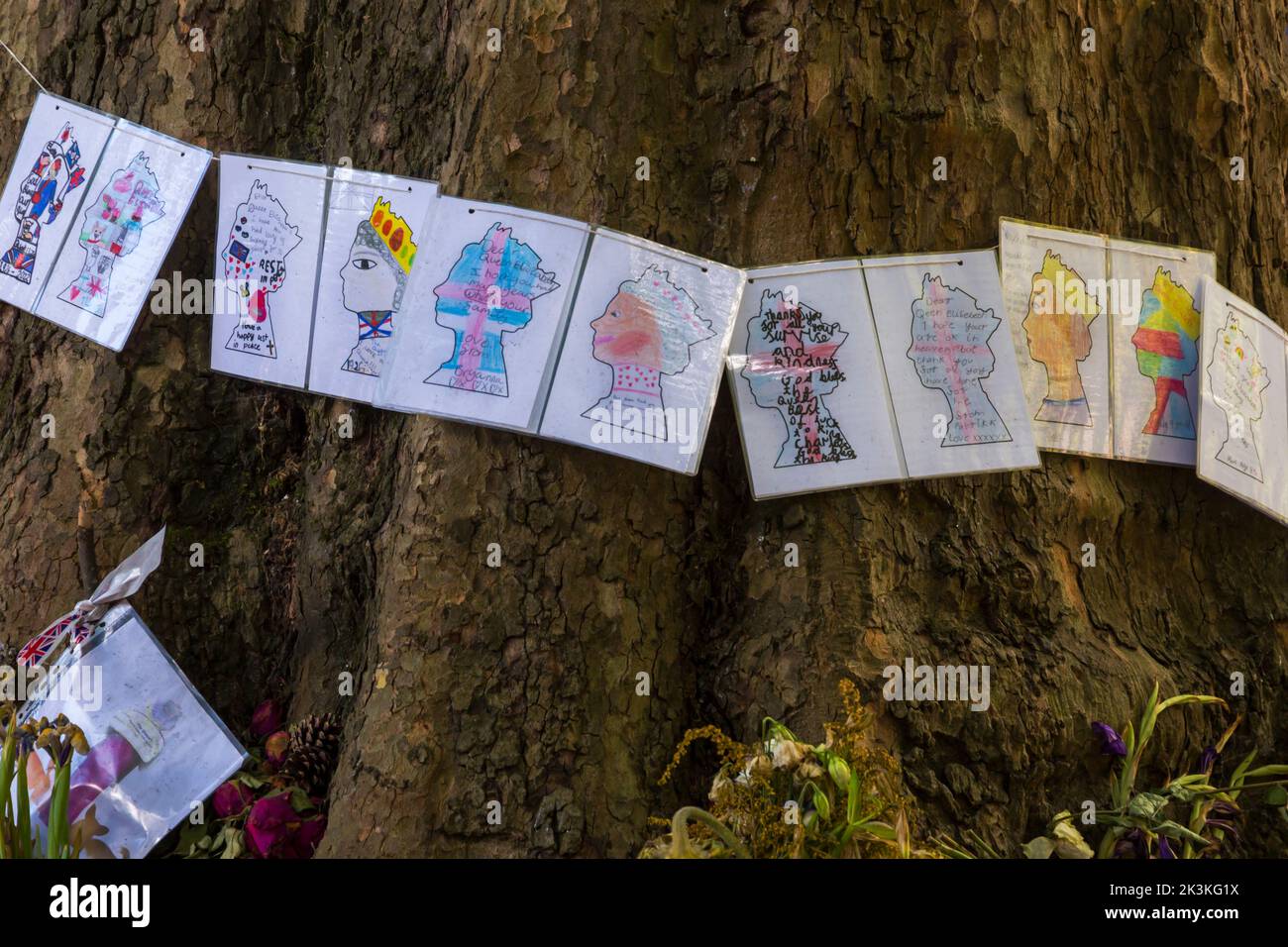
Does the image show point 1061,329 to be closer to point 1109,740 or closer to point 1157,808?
point 1109,740

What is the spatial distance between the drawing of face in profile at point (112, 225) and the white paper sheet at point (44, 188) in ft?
0.22

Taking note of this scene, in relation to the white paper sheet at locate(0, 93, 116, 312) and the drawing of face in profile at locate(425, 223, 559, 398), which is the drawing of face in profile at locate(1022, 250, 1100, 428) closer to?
the drawing of face in profile at locate(425, 223, 559, 398)

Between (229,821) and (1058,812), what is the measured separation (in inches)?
79.4

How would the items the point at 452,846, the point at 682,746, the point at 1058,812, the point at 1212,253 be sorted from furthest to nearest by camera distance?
the point at 1212,253, the point at 1058,812, the point at 452,846, the point at 682,746

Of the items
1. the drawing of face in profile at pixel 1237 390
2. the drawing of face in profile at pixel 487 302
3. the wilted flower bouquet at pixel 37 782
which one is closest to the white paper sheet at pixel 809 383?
the drawing of face in profile at pixel 487 302

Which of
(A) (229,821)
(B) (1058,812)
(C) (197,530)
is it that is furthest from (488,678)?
(B) (1058,812)

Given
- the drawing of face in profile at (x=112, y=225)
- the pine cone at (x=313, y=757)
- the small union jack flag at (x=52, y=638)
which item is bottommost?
the pine cone at (x=313, y=757)

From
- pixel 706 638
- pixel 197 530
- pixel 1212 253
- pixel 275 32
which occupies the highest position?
pixel 275 32

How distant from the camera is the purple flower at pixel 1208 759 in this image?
10.3ft

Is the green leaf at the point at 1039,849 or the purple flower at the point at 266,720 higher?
the purple flower at the point at 266,720

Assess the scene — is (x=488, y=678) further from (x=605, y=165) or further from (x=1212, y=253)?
(x=1212, y=253)

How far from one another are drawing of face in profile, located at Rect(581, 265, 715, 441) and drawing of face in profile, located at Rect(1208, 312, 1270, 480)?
143 cm

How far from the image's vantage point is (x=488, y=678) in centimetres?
286

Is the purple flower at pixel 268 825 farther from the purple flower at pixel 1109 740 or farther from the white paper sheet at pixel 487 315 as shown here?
the purple flower at pixel 1109 740
